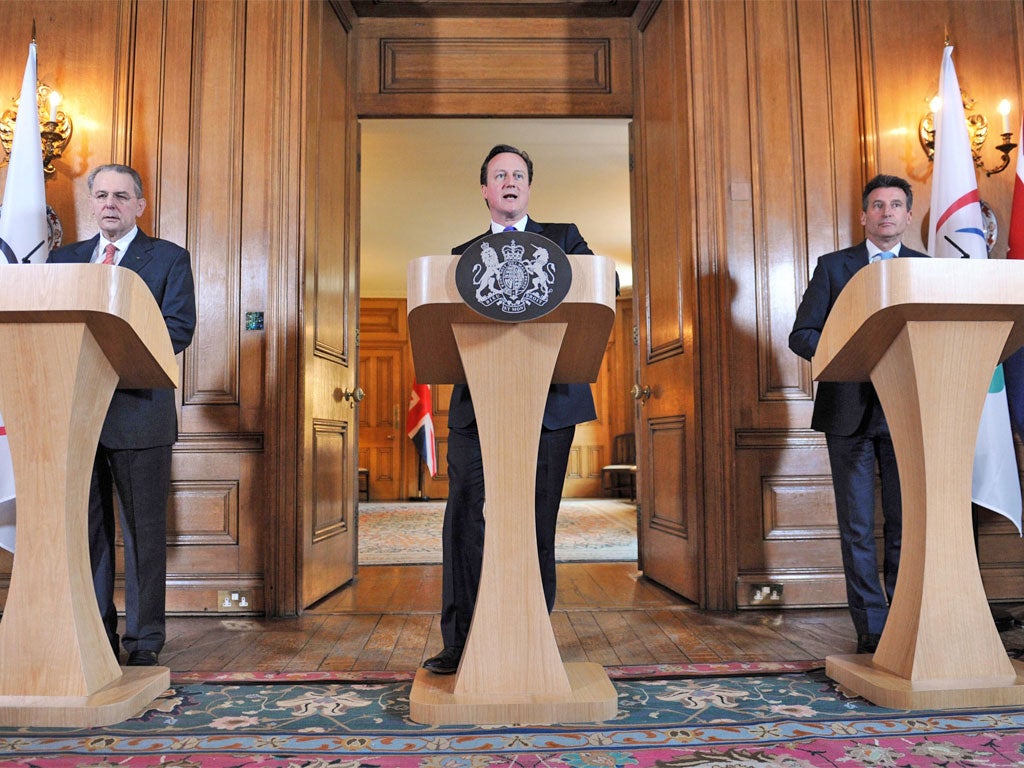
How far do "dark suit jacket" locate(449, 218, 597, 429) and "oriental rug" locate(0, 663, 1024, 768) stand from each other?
2.20 ft

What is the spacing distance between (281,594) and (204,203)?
1565 millimetres

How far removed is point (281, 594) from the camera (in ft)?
10.1

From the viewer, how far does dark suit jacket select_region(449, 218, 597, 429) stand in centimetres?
202

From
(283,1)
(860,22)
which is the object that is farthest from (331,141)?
(860,22)

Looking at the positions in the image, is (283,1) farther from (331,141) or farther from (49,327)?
(49,327)

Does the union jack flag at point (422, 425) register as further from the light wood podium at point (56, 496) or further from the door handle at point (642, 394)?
the light wood podium at point (56, 496)

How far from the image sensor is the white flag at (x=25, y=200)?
2822 mm

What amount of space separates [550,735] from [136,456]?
1364mm

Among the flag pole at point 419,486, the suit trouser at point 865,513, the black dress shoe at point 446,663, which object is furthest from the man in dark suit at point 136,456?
the flag pole at point 419,486

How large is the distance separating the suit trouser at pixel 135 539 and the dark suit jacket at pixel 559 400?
0.89m

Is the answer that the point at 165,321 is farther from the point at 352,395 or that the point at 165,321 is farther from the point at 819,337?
the point at 819,337

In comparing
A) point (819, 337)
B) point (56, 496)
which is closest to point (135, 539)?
point (56, 496)

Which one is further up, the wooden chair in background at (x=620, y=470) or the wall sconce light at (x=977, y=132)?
the wall sconce light at (x=977, y=132)

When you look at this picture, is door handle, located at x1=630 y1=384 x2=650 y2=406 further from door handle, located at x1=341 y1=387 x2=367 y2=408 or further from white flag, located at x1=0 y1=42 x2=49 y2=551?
white flag, located at x1=0 y1=42 x2=49 y2=551
